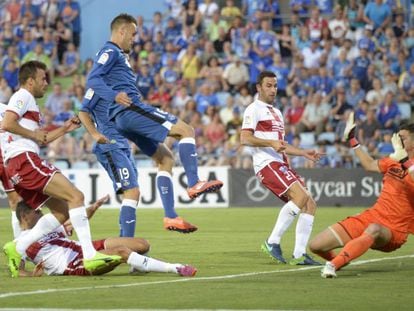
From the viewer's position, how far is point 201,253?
15445 mm

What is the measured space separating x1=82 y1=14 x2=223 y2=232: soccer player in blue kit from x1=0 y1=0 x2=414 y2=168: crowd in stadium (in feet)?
48.0

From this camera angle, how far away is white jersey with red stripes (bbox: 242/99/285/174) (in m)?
14.5

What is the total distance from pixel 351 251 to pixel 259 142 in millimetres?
3024

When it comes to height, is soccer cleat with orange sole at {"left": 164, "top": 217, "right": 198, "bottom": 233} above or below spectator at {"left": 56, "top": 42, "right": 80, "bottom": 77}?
below

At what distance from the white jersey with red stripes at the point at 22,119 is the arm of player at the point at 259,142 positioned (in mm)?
3160

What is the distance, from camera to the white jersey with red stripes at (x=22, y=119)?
11.9m

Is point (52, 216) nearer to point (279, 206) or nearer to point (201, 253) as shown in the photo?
point (201, 253)

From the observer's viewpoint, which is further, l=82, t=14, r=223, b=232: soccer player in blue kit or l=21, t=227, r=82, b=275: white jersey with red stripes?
l=82, t=14, r=223, b=232: soccer player in blue kit

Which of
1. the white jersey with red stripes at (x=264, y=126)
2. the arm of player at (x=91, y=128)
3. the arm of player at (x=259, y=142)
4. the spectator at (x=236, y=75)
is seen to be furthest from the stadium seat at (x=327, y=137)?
the arm of player at (x=91, y=128)

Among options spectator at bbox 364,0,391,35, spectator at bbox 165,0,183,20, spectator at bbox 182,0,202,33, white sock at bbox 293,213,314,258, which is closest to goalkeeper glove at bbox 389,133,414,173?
white sock at bbox 293,213,314,258

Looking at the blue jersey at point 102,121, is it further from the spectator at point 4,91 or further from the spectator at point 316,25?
the spectator at point 316,25

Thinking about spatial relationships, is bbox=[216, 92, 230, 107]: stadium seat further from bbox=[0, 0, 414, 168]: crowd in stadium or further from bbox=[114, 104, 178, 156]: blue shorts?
bbox=[114, 104, 178, 156]: blue shorts

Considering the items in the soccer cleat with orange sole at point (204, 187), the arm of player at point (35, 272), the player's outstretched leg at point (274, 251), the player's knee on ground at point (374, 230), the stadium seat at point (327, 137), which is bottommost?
the player's outstretched leg at point (274, 251)

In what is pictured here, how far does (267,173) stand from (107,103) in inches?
90.3
